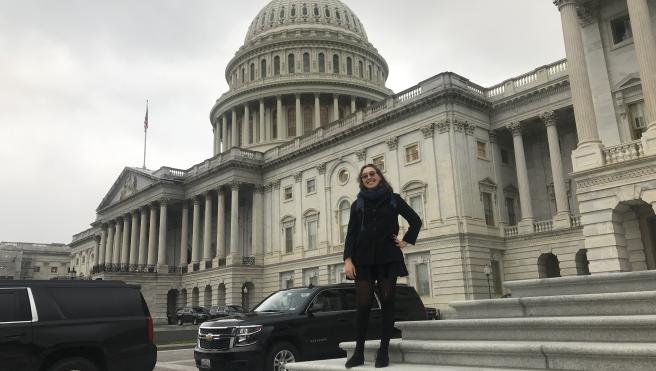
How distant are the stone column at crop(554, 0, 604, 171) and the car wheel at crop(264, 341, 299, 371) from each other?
14757 mm

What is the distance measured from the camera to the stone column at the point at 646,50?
811 inches

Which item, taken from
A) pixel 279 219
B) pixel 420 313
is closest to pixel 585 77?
pixel 420 313

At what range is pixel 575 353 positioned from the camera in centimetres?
568

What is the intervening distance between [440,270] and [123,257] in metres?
47.1

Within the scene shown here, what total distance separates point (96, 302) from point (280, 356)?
3.70m

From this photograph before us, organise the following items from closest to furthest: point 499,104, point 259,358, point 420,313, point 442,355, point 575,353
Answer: point 575,353
point 442,355
point 259,358
point 420,313
point 499,104

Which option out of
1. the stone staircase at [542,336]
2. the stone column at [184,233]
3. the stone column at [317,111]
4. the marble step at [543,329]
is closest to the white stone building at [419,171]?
the stone column at [184,233]

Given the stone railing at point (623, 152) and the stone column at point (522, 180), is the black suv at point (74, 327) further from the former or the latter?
the stone column at point (522, 180)

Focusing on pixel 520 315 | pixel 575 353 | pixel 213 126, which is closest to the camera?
pixel 575 353

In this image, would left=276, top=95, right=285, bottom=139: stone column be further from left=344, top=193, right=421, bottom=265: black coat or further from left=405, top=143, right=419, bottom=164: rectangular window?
left=344, top=193, right=421, bottom=265: black coat

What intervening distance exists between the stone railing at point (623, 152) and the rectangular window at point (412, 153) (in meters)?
20.7

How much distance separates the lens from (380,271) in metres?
6.73

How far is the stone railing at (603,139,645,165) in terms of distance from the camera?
20156 mm

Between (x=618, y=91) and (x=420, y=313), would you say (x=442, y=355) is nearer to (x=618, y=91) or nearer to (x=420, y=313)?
(x=420, y=313)
